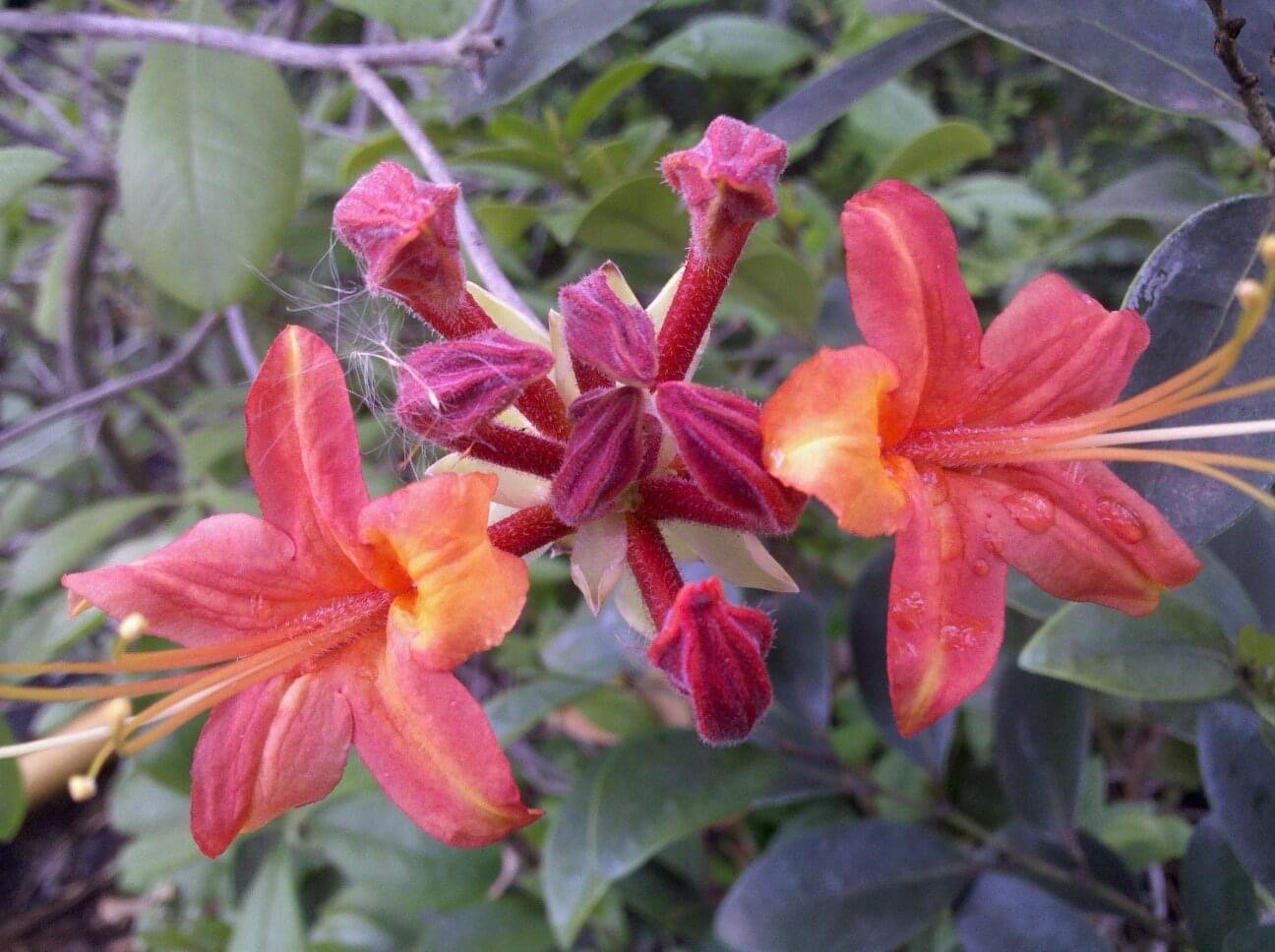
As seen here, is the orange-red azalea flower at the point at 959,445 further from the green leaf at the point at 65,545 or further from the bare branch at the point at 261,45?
the green leaf at the point at 65,545

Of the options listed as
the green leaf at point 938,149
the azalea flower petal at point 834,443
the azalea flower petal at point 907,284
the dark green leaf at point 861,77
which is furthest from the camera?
the green leaf at point 938,149

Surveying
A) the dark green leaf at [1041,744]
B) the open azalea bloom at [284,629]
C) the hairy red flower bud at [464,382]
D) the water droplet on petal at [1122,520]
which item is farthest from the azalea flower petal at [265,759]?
the dark green leaf at [1041,744]

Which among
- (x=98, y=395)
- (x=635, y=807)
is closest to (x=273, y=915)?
(x=635, y=807)

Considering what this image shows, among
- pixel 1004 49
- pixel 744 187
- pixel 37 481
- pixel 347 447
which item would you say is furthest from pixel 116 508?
pixel 1004 49

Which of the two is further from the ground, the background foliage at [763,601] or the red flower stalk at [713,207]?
the red flower stalk at [713,207]

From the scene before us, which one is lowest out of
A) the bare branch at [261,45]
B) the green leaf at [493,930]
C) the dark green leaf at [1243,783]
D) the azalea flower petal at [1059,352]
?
the green leaf at [493,930]

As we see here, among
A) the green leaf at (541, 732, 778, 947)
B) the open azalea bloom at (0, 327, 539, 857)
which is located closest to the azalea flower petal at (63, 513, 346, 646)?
the open azalea bloom at (0, 327, 539, 857)

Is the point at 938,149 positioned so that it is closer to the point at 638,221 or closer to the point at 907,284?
the point at 638,221
